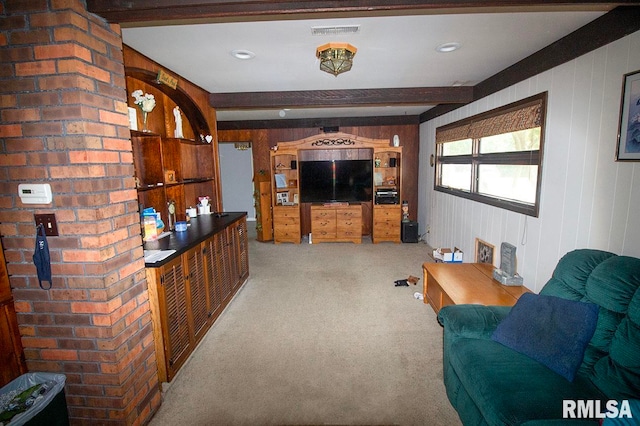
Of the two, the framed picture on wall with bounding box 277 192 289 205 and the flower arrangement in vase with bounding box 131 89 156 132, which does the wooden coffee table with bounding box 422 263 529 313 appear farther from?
the framed picture on wall with bounding box 277 192 289 205

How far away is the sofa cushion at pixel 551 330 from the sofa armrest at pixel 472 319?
→ 6cm

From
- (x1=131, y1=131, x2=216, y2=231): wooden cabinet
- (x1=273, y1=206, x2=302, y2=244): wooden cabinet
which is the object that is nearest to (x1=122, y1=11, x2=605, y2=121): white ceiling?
(x1=131, y1=131, x2=216, y2=231): wooden cabinet

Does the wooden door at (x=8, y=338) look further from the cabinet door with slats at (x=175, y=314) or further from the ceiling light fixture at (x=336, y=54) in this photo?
the ceiling light fixture at (x=336, y=54)

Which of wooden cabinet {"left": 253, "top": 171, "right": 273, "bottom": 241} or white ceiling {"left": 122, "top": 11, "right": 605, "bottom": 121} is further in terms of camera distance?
wooden cabinet {"left": 253, "top": 171, "right": 273, "bottom": 241}

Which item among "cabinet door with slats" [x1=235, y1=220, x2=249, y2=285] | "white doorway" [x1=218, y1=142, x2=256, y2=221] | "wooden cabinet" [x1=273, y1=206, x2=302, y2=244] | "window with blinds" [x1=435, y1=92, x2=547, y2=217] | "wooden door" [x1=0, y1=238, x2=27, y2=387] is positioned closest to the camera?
"wooden door" [x1=0, y1=238, x2=27, y2=387]

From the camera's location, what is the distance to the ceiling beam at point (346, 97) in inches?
148

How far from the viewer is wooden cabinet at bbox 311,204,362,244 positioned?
226 inches

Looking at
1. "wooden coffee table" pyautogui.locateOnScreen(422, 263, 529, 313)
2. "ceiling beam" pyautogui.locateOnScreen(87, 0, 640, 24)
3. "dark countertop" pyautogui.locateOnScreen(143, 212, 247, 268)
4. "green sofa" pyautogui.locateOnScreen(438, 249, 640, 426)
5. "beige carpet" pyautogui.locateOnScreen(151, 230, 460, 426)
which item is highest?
"ceiling beam" pyautogui.locateOnScreen(87, 0, 640, 24)

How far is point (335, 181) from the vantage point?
5.91 metres

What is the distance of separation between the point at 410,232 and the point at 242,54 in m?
4.32

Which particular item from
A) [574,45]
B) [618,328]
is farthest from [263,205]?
[618,328]

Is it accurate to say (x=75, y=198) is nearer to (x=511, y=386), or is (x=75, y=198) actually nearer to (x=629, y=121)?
(x=511, y=386)

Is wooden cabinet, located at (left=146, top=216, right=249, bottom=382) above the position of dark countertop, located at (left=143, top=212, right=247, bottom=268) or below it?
below

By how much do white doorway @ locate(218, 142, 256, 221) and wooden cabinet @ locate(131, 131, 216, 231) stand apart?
13.1ft
